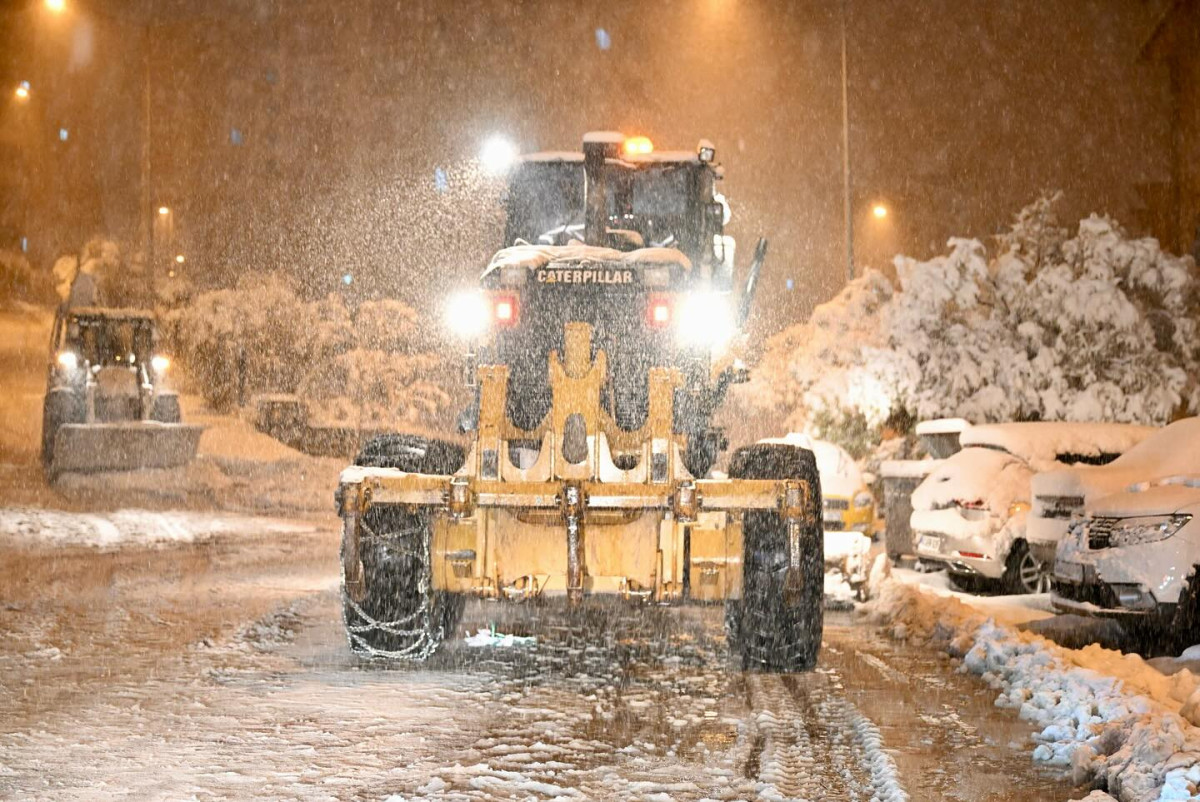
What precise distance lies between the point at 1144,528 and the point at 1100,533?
0.34m

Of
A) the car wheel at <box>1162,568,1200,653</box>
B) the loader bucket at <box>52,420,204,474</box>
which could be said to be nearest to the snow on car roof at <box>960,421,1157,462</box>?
the car wheel at <box>1162,568,1200,653</box>

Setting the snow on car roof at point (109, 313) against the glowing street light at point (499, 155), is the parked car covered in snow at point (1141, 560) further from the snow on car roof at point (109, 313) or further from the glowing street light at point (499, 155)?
the snow on car roof at point (109, 313)

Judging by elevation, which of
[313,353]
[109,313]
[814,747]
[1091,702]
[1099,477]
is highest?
[313,353]

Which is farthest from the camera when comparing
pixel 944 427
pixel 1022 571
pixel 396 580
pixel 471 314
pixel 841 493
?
pixel 944 427

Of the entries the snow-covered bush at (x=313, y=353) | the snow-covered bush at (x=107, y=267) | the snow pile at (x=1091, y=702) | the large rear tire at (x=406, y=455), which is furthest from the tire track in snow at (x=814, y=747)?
the snow-covered bush at (x=107, y=267)

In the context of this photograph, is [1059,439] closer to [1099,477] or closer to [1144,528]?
[1099,477]

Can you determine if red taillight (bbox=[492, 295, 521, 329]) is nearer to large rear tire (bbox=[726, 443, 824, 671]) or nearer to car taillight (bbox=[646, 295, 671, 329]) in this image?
car taillight (bbox=[646, 295, 671, 329])

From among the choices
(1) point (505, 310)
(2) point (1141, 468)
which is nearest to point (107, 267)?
(1) point (505, 310)

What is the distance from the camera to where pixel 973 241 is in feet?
72.1

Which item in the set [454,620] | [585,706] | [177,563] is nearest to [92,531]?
[177,563]

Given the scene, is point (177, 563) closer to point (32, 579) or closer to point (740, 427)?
point (32, 579)

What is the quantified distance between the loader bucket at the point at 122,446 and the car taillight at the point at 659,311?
1629cm

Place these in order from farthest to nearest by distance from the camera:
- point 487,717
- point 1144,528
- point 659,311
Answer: point 1144,528 → point 659,311 → point 487,717

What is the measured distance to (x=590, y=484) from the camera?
7.44 m
